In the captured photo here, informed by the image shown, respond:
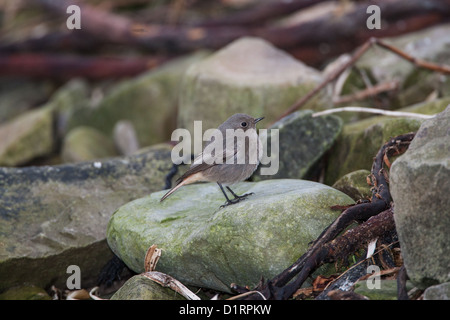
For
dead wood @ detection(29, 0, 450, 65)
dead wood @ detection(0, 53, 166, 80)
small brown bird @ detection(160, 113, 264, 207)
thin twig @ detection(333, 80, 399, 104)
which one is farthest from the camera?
dead wood @ detection(0, 53, 166, 80)

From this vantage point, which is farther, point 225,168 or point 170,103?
point 170,103

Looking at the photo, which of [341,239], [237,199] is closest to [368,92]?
[237,199]

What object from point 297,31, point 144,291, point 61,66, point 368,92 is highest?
point 297,31

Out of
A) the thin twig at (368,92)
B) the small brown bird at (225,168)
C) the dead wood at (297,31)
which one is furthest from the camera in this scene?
the dead wood at (297,31)

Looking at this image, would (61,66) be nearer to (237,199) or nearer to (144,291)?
(237,199)

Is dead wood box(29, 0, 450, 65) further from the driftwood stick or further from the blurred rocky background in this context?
the driftwood stick

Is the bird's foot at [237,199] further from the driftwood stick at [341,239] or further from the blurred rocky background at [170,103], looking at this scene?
the driftwood stick at [341,239]

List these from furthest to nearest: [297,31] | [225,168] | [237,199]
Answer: [297,31]
[225,168]
[237,199]

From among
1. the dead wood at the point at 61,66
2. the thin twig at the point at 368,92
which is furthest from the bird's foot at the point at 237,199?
the dead wood at the point at 61,66

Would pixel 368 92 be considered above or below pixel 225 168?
above

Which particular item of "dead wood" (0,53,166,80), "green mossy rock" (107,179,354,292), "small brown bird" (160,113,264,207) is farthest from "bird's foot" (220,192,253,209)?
"dead wood" (0,53,166,80)
